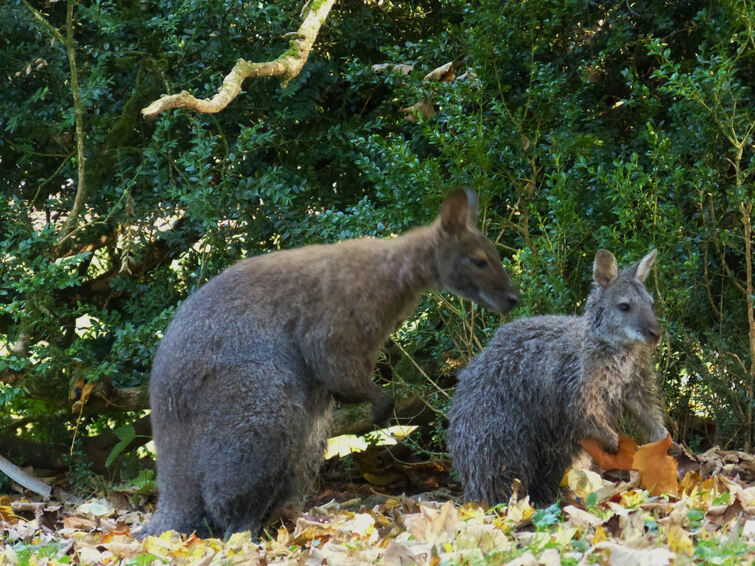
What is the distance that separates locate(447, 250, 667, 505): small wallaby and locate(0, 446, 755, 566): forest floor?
303 millimetres

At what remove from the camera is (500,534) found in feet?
14.0

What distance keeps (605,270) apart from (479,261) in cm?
82

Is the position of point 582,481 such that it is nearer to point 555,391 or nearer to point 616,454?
point 616,454

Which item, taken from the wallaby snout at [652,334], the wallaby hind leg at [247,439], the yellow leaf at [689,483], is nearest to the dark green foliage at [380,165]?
the wallaby snout at [652,334]

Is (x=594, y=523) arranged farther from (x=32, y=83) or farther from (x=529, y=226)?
(x=32, y=83)

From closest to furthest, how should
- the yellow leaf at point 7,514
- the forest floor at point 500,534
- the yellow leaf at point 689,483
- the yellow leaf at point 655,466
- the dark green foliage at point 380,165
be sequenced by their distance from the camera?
the forest floor at point 500,534
the yellow leaf at point 689,483
the yellow leaf at point 655,466
the dark green foliage at point 380,165
the yellow leaf at point 7,514

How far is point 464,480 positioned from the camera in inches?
243

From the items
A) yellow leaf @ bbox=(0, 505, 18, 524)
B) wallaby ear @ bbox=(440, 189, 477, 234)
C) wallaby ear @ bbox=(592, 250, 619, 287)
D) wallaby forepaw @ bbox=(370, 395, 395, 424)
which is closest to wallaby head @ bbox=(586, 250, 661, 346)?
wallaby ear @ bbox=(592, 250, 619, 287)

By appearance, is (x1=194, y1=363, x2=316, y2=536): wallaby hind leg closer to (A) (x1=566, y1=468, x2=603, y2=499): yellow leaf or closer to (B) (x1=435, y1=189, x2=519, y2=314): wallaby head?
(B) (x1=435, y1=189, x2=519, y2=314): wallaby head

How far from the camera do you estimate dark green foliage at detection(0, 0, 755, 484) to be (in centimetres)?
678

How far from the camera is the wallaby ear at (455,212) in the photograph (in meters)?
5.51

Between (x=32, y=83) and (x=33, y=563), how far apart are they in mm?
5848

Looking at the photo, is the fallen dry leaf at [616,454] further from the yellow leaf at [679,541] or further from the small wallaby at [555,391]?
the yellow leaf at [679,541]

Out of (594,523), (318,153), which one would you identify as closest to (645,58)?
(318,153)
